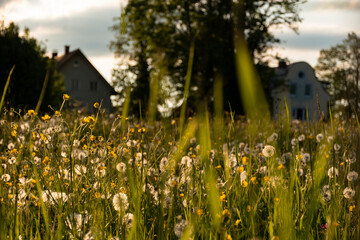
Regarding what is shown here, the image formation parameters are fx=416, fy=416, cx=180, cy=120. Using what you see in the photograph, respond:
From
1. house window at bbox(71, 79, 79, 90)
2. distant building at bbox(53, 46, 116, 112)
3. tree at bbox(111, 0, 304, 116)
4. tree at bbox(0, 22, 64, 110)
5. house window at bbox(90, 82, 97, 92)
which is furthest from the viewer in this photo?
house window at bbox(90, 82, 97, 92)

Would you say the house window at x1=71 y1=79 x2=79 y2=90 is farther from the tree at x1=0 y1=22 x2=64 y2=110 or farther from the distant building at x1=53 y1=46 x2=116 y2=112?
the tree at x1=0 y1=22 x2=64 y2=110

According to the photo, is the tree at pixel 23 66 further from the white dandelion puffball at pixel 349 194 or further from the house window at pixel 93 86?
the house window at pixel 93 86

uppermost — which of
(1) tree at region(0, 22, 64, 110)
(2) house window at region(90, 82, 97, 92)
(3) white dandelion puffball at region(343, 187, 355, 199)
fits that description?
(2) house window at region(90, 82, 97, 92)

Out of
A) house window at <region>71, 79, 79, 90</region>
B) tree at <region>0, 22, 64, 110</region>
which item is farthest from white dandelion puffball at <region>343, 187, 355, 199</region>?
house window at <region>71, 79, 79, 90</region>

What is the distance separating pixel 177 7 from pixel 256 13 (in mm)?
5452

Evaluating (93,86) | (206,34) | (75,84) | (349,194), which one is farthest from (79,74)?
(349,194)

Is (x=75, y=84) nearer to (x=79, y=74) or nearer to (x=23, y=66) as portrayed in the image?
(x=79, y=74)

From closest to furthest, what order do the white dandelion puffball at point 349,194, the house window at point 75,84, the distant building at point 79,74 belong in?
the white dandelion puffball at point 349,194 → the distant building at point 79,74 → the house window at point 75,84

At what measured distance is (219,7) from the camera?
2827 cm

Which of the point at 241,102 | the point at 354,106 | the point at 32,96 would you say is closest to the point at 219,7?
the point at 241,102

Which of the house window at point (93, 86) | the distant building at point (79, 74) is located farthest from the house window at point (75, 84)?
the house window at point (93, 86)

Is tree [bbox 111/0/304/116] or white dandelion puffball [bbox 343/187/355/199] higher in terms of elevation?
tree [bbox 111/0/304/116]

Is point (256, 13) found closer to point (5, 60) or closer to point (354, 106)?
point (5, 60)

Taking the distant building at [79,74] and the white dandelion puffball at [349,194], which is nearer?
the white dandelion puffball at [349,194]
